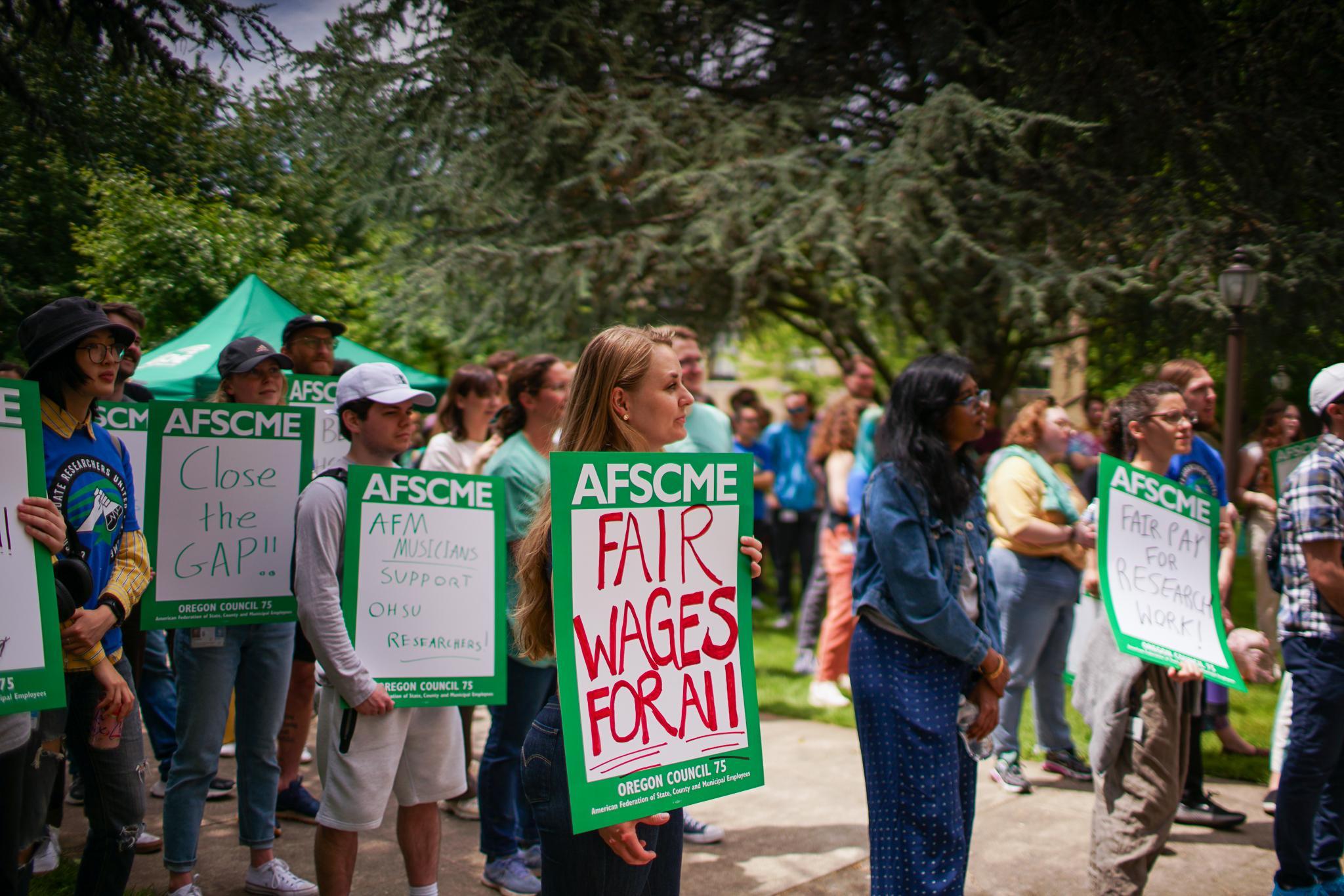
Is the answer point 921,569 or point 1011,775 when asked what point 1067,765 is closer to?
point 1011,775

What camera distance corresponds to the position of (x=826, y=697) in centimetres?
692

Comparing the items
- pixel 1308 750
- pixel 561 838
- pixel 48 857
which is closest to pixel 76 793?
pixel 48 857

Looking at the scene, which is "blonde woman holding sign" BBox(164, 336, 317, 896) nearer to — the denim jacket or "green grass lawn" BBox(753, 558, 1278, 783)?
the denim jacket

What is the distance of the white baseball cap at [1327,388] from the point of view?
359cm

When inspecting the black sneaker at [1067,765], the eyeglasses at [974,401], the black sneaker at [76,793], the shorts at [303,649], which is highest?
the eyeglasses at [974,401]

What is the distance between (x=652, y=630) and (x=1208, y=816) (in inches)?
148

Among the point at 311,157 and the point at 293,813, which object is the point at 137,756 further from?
the point at 311,157

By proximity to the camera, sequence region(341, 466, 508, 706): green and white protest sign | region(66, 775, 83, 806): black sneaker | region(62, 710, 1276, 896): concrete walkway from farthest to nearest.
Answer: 1. region(66, 775, 83, 806): black sneaker
2. region(62, 710, 1276, 896): concrete walkway
3. region(341, 466, 508, 706): green and white protest sign

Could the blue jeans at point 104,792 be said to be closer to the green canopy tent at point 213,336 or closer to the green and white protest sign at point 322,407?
the green and white protest sign at point 322,407

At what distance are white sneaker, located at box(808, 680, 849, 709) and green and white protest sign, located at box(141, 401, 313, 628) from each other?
4035 millimetres

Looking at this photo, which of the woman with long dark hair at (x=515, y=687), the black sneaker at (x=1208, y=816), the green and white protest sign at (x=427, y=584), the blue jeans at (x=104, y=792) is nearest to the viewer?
the blue jeans at (x=104, y=792)

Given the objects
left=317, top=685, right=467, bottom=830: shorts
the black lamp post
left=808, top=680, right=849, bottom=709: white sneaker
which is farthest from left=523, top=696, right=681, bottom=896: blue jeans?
the black lamp post

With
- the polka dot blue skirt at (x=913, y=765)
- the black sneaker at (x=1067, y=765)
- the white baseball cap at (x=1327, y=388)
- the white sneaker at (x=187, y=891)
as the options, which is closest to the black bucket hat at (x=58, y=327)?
the white sneaker at (x=187, y=891)

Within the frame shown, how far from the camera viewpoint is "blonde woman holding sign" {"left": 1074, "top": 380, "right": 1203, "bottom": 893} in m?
3.49
